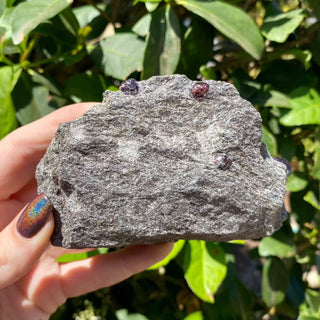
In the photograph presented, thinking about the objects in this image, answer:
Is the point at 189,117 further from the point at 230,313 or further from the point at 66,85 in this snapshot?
the point at 230,313

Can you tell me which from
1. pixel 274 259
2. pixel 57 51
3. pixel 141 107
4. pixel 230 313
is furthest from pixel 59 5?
pixel 230 313

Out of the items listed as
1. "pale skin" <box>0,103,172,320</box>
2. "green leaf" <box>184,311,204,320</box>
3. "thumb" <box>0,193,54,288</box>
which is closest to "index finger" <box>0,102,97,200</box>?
"pale skin" <box>0,103,172,320</box>

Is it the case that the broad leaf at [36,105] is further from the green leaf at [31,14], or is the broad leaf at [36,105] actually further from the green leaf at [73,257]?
the green leaf at [73,257]

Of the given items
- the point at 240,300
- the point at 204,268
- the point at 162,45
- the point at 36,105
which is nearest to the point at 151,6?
the point at 162,45

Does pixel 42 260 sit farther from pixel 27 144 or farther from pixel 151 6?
pixel 151 6


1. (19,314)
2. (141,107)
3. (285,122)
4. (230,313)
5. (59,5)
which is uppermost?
(59,5)

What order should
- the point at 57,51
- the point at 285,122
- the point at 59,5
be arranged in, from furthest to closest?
the point at 57,51 < the point at 285,122 < the point at 59,5

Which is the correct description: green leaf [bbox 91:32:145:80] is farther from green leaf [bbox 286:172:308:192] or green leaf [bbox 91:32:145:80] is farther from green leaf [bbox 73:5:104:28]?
green leaf [bbox 286:172:308:192]
